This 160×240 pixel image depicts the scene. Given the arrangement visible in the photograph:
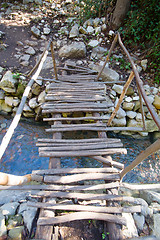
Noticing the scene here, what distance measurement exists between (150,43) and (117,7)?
207cm

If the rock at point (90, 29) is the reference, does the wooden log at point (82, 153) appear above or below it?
below

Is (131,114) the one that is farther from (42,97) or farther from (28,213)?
(28,213)

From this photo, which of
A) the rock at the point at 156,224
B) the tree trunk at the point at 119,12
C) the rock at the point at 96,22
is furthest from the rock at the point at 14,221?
the rock at the point at 96,22

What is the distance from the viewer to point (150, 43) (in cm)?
543

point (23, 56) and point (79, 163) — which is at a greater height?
point (23, 56)

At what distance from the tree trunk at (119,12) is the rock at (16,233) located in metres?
7.33

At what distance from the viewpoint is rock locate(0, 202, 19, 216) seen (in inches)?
75.3

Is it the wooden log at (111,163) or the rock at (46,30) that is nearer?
the wooden log at (111,163)

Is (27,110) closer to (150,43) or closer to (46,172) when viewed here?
(46,172)

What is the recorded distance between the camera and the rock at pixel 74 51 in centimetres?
538

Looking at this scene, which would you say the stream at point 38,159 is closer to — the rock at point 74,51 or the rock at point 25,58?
the rock at point 25,58

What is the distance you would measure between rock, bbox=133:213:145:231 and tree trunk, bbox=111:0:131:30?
6.82 meters

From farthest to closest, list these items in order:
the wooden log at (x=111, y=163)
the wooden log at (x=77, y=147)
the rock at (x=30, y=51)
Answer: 1. the rock at (x=30, y=51)
2. the wooden log at (x=77, y=147)
3. the wooden log at (x=111, y=163)

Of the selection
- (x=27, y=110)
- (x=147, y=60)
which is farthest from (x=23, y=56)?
(x=147, y=60)
